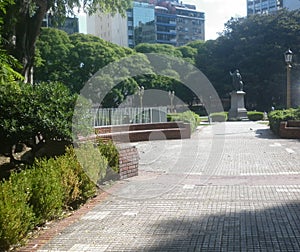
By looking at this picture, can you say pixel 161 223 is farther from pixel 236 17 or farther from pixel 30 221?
pixel 236 17

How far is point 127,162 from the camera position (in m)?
9.38

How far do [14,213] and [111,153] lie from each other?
4.26 meters

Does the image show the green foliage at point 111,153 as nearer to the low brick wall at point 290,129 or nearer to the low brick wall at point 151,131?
the low brick wall at point 151,131

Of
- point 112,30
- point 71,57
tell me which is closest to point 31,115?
point 71,57

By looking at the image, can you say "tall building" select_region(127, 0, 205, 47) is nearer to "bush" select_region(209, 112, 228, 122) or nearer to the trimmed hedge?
"bush" select_region(209, 112, 228, 122)

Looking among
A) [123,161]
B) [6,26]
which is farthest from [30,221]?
[6,26]

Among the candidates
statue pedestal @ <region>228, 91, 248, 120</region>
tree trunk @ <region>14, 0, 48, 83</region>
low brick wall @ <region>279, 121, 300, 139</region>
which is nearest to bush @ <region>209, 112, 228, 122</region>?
statue pedestal @ <region>228, 91, 248, 120</region>

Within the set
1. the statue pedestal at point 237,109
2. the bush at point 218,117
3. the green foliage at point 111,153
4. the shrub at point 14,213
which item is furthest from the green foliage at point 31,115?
the statue pedestal at point 237,109

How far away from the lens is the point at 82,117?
32.0ft

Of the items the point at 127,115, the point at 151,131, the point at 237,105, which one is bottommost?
the point at 151,131

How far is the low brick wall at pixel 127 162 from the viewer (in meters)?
9.15

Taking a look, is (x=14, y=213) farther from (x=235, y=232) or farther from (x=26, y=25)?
(x=26, y=25)

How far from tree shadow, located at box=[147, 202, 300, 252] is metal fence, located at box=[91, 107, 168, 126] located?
416 inches

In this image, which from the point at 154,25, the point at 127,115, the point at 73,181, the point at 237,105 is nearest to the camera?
the point at 73,181
